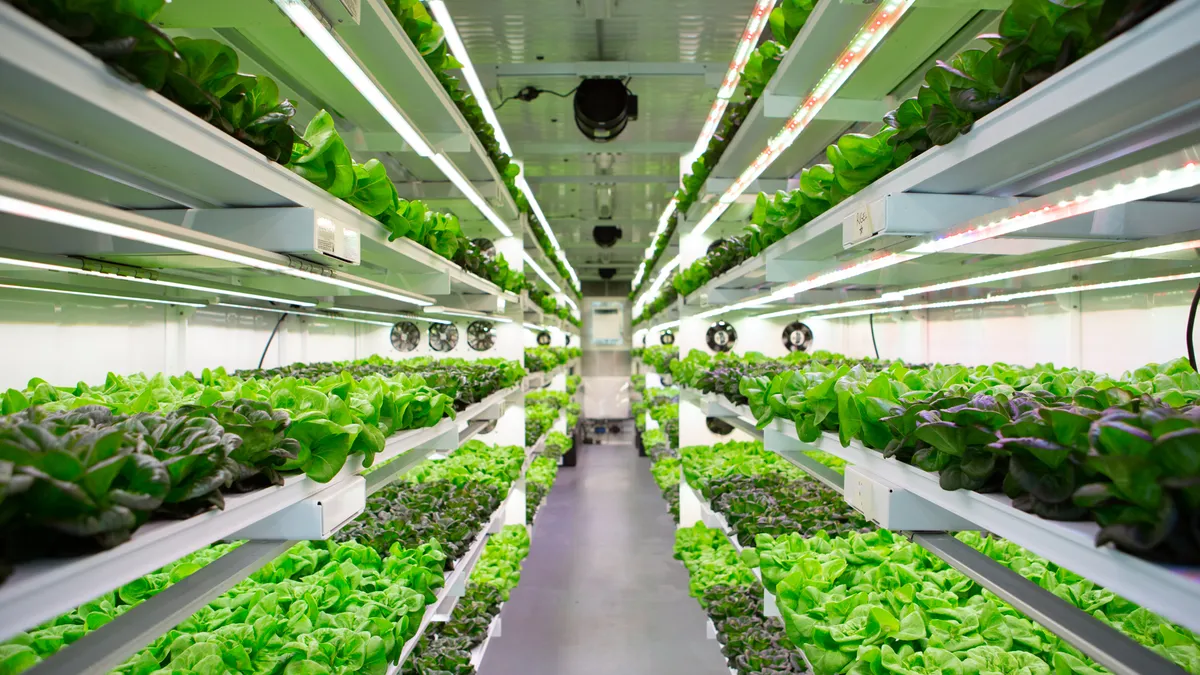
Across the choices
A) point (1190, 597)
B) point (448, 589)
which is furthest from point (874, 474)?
point (448, 589)

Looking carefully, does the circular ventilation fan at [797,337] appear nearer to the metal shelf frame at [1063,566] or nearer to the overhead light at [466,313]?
the overhead light at [466,313]

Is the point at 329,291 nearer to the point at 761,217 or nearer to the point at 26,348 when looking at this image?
the point at 26,348

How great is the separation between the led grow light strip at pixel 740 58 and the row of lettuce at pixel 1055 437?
171 cm

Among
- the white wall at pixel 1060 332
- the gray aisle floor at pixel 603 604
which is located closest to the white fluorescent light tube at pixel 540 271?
the gray aisle floor at pixel 603 604

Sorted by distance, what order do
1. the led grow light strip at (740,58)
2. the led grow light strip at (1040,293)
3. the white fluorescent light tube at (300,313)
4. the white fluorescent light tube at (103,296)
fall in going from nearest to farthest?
the white fluorescent light tube at (103,296) < the led grow light strip at (1040,293) < the led grow light strip at (740,58) < the white fluorescent light tube at (300,313)

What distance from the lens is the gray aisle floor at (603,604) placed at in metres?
4.12

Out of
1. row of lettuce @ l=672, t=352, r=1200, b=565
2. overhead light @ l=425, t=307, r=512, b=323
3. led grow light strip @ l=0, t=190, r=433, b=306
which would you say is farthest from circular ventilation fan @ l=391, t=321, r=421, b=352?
row of lettuce @ l=672, t=352, r=1200, b=565

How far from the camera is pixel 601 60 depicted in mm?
5637

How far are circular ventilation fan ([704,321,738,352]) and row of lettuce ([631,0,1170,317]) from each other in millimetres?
2984

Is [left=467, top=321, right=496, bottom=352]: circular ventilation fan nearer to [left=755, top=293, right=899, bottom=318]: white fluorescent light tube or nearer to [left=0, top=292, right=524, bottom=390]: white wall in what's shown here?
[left=0, top=292, right=524, bottom=390]: white wall

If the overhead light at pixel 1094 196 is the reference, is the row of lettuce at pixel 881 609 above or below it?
below

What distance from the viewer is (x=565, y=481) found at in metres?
9.83

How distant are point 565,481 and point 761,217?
306 inches

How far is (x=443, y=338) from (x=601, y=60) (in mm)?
3034
